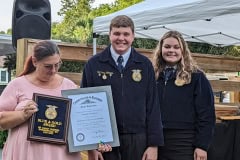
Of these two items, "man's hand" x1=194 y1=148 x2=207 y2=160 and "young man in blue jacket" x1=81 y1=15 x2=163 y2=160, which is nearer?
"young man in blue jacket" x1=81 y1=15 x2=163 y2=160

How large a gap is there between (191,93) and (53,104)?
41.1 inches

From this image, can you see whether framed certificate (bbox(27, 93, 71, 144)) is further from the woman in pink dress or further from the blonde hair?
the blonde hair

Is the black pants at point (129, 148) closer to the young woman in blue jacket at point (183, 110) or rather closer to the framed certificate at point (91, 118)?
the framed certificate at point (91, 118)

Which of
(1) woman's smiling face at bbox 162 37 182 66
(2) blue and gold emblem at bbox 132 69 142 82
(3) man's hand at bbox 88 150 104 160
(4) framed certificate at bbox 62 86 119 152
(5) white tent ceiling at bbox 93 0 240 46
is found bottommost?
(3) man's hand at bbox 88 150 104 160

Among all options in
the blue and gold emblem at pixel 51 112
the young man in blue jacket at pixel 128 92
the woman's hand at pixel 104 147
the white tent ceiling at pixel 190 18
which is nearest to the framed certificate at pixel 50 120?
the blue and gold emblem at pixel 51 112

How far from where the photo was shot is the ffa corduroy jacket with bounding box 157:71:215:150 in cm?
300

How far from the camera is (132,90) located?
107 inches

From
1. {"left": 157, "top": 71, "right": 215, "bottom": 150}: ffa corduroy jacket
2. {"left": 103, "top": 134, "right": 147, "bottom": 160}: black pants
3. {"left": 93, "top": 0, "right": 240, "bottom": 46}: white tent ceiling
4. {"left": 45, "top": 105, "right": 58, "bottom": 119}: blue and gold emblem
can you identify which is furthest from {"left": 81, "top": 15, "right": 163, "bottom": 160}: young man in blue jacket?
{"left": 93, "top": 0, "right": 240, "bottom": 46}: white tent ceiling

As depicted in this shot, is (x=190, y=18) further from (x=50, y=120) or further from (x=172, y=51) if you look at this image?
(x=50, y=120)

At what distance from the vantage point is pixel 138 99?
271 centimetres

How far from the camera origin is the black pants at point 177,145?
118 inches

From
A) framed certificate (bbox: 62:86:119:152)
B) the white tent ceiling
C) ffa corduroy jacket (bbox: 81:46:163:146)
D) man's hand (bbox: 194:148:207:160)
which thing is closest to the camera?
framed certificate (bbox: 62:86:119:152)

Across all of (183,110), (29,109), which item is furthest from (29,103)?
(183,110)

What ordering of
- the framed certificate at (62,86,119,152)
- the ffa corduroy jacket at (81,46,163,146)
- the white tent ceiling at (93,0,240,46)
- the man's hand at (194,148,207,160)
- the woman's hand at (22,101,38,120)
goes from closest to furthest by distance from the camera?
the woman's hand at (22,101,38,120) < the framed certificate at (62,86,119,152) < the ffa corduroy jacket at (81,46,163,146) < the man's hand at (194,148,207,160) < the white tent ceiling at (93,0,240,46)
